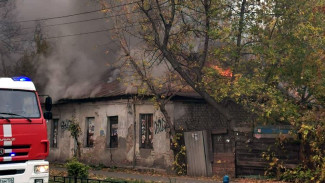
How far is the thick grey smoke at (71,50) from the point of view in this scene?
23172 millimetres

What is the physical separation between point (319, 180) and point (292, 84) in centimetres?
379

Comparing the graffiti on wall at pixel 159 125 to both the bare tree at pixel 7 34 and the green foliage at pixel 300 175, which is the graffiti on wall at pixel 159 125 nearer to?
the green foliage at pixel 300 175

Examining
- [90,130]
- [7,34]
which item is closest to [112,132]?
[90,130]

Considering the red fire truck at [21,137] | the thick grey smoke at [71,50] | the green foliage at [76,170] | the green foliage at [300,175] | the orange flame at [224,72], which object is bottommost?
the green foliage at [300,175]

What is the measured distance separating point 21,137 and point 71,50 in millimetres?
15128

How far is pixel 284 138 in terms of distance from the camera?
14.9 m

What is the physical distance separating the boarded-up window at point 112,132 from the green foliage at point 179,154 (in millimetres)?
4400

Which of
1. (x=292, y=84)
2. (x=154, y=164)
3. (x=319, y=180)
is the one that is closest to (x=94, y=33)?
(x=154, y=164)

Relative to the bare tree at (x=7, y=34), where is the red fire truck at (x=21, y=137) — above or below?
below

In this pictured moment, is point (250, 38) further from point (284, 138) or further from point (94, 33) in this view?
point (94, 33)

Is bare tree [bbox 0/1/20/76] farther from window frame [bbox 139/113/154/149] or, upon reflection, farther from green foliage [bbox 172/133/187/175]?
green foliage [bbox 172/133/187/175]

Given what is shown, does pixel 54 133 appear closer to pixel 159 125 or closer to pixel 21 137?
pixel 159 125

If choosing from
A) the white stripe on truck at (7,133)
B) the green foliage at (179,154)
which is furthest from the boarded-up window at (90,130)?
the white stripe on truck at (7,133)

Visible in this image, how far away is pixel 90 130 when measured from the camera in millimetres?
23016
